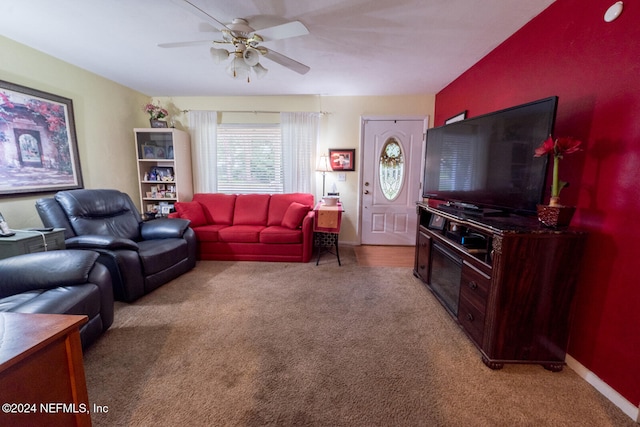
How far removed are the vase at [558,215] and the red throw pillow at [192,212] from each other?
3.83m

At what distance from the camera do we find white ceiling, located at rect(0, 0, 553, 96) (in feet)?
6.05

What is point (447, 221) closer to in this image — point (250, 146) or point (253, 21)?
point (253, 21)

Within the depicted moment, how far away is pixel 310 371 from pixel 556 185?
1875 mm

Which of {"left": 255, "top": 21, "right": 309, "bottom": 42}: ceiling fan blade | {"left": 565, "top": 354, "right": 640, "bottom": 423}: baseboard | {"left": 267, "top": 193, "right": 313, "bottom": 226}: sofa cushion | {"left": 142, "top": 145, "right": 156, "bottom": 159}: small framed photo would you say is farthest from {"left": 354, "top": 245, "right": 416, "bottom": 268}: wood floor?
{"left": 142, "top": 145, "right": 156, "bottom": 159}: small framed photo

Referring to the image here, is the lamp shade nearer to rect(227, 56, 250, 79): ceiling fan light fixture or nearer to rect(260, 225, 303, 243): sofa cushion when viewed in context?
rect(260, 225, 303, 243): sofa cushion

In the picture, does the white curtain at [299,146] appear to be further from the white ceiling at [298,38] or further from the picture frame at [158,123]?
the picture frame at [158,123]

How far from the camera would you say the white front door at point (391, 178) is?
4.04 metres

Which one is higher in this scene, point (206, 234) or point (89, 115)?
point (89, 115)

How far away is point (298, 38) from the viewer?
7.45ft

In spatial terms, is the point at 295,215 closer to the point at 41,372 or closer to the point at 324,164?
the point at 324,164

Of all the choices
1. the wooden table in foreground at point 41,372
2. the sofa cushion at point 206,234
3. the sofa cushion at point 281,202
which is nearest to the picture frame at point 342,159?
the sofa cushion at point 281,202

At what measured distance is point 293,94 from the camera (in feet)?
13.1

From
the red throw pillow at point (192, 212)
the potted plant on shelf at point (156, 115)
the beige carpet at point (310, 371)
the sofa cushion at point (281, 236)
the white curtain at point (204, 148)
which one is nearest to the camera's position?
the beige carpet at point (310, 371)

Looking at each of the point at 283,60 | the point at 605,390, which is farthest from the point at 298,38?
the point at 605,390
